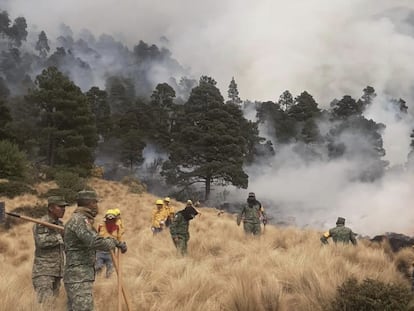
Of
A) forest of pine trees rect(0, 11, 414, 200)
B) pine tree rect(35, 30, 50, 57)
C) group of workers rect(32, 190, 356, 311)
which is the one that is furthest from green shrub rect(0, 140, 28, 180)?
pine tree rect(35, 30, 50, 57)

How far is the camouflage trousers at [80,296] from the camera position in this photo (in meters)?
4.99

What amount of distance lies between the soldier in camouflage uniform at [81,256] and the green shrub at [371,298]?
2.62 meters

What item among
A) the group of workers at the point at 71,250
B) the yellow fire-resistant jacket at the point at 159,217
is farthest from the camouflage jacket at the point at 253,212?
the group of workers at the point at 71,250

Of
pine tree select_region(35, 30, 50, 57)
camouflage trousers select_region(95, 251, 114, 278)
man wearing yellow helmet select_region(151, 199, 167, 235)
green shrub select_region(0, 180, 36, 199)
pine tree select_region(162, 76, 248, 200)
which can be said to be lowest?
camouflage trousers select_region(95, 251, 114, 278)

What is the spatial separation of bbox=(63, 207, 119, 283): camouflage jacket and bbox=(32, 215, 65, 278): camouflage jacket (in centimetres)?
102

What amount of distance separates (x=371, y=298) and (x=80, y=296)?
3228 millimetres

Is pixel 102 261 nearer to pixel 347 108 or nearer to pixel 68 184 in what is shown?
pixel 68 184

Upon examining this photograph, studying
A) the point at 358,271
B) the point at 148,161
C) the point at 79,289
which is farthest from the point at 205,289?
the point at 148,161

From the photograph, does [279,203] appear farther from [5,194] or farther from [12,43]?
[12,43]

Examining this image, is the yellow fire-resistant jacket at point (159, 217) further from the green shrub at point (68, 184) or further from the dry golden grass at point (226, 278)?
the green shrub at point (68, 184)

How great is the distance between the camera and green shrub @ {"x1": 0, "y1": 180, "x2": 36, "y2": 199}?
75.2 ft

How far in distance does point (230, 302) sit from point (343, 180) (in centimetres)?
4006

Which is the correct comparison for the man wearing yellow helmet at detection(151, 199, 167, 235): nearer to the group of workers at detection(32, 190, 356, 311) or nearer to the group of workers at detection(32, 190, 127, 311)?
the group of workers at detection(32, 190, 356, 311)

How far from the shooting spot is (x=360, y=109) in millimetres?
56906
